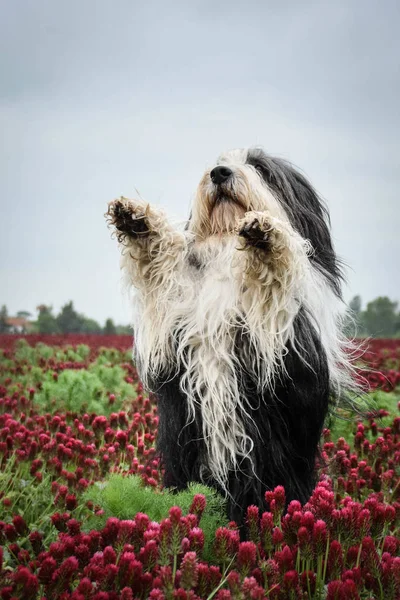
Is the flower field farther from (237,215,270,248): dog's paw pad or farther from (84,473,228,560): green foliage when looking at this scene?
(237,215,270,248): dog's paw pad

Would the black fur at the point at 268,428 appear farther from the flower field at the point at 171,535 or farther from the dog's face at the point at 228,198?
the dog's face at the point at 228,198

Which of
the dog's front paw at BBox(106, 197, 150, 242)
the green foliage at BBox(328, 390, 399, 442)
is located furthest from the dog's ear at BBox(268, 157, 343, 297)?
the green foliage at BBox(328, 390, 399, 442)

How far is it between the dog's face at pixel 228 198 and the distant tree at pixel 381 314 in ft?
138

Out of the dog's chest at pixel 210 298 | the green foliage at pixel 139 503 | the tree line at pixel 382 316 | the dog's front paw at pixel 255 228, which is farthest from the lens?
the tree line at pixel 382 316

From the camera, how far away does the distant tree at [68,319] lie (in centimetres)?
2129

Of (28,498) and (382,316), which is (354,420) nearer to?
(28,498)

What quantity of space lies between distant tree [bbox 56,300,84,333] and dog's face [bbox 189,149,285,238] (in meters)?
18.2

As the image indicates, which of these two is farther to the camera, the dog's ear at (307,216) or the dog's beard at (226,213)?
the dog's ear at (307,216)

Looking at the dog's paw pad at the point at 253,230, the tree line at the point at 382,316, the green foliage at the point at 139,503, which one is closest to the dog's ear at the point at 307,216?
the dog's paw pad at the point at 253,230

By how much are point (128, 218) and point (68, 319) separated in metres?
20.3

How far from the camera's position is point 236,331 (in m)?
2.91

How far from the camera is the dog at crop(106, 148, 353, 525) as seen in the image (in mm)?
2822

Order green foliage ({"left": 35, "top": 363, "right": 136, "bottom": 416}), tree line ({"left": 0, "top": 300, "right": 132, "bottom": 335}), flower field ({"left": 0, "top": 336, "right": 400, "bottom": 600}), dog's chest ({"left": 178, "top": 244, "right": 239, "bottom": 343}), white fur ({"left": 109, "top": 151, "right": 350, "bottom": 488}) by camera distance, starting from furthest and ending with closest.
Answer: tree line ({"left": 0, "top": 300, "right": 132, "bottom": 335}) → green foliage ({"left": 35, "top": 363, "right": 136, "bottom": 416}) → dog's chest ({"left": 178, "top": 244, "right": 239, "bottom": 343}) → white fur ({"left": 109, "top": 151, "right": 350, "bottom": 488}) → flower field ({"left": 0, "top": 336, "right": 400, "bottom": 600})

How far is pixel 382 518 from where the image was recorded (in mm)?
2402
